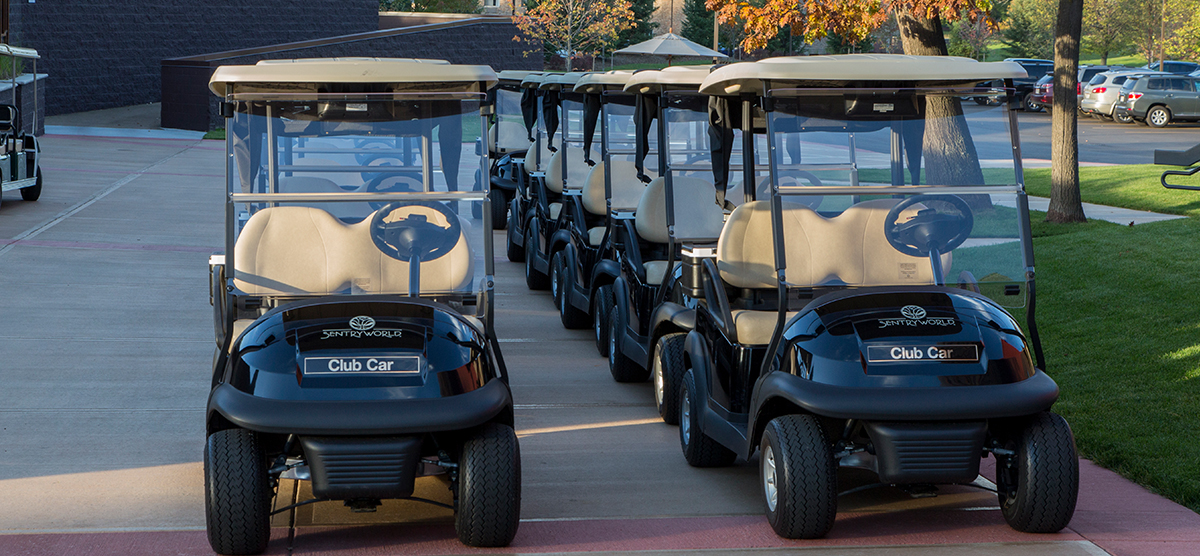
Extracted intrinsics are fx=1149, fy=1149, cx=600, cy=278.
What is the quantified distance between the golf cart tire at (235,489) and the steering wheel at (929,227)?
256cm

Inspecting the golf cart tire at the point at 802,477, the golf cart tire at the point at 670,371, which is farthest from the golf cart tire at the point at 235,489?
the golf cart tire at the point at 670,371

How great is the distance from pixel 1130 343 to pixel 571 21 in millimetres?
30509

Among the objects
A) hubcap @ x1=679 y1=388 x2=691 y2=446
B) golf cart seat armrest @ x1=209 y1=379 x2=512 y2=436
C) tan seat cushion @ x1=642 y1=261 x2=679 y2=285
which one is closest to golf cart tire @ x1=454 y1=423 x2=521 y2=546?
golf cart seat armrest @ x1=209 y1=379 x2=512 y2=436

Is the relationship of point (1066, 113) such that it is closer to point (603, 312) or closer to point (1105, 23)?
point (603, 312)

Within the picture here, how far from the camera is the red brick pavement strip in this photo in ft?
13.3

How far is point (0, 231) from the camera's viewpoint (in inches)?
443

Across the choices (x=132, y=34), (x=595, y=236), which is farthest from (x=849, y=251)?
(x=132, y=34)

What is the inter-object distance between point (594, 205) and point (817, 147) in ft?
9.20

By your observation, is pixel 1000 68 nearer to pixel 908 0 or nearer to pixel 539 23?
pixel 908 0

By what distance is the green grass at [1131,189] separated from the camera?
38.8 ft

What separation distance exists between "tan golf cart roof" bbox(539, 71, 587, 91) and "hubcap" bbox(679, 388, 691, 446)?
4.42 m

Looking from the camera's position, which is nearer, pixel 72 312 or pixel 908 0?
pixel 72 312

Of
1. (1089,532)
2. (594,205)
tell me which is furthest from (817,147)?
(594,205)

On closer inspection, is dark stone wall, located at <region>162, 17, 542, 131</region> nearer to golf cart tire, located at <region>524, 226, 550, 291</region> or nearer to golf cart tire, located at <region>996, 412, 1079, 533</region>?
golf cart tire, located at <region>524, 226, 550, 291</region>
